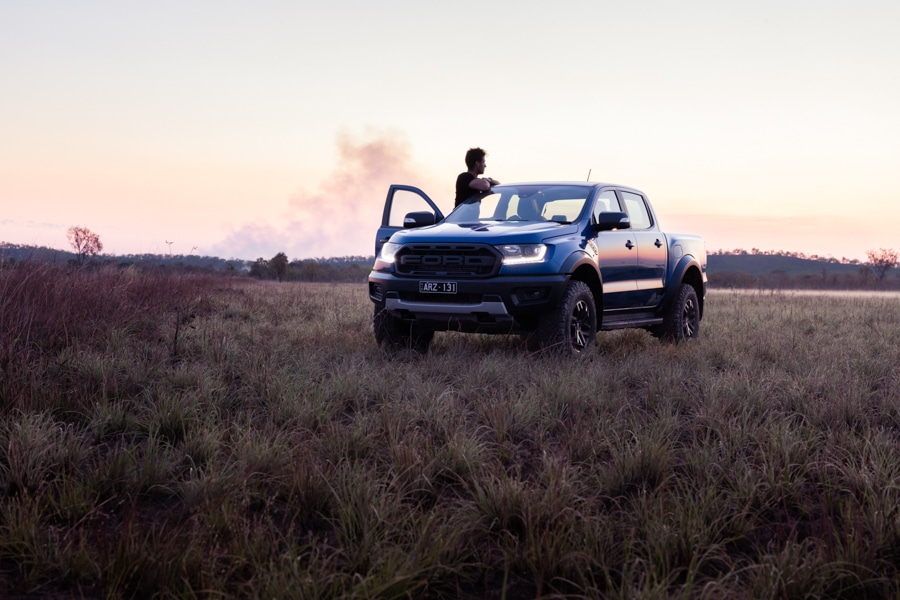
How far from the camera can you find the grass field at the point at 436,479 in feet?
8.63

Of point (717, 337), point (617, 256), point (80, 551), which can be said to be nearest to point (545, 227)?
point (617, 256)

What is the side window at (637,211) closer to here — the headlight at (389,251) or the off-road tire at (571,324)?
the off-road tire at (571,324)

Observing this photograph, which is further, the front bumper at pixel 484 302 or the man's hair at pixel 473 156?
the man's hair at pixel 473 156

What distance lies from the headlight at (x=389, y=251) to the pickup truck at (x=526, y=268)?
0.01m

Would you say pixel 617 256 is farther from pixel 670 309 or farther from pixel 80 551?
pixel 80 551

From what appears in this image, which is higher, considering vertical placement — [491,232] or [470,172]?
[470,172]

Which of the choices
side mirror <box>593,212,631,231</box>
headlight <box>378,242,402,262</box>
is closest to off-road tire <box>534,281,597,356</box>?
side mirror <box>593,212,631,231</box>

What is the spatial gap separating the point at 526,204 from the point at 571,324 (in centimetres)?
167

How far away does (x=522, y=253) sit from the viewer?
7055 millimetres

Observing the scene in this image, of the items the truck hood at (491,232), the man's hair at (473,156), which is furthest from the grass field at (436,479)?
the man's hair at (473,156)

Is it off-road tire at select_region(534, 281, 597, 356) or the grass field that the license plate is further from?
off-road tire at select_region(534, 281, 597, 356)

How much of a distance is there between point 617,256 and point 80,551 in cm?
663

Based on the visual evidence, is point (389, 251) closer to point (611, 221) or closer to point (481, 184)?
point (481, 184)

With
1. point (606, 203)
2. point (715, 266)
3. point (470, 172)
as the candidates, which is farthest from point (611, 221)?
point (715, 266)
